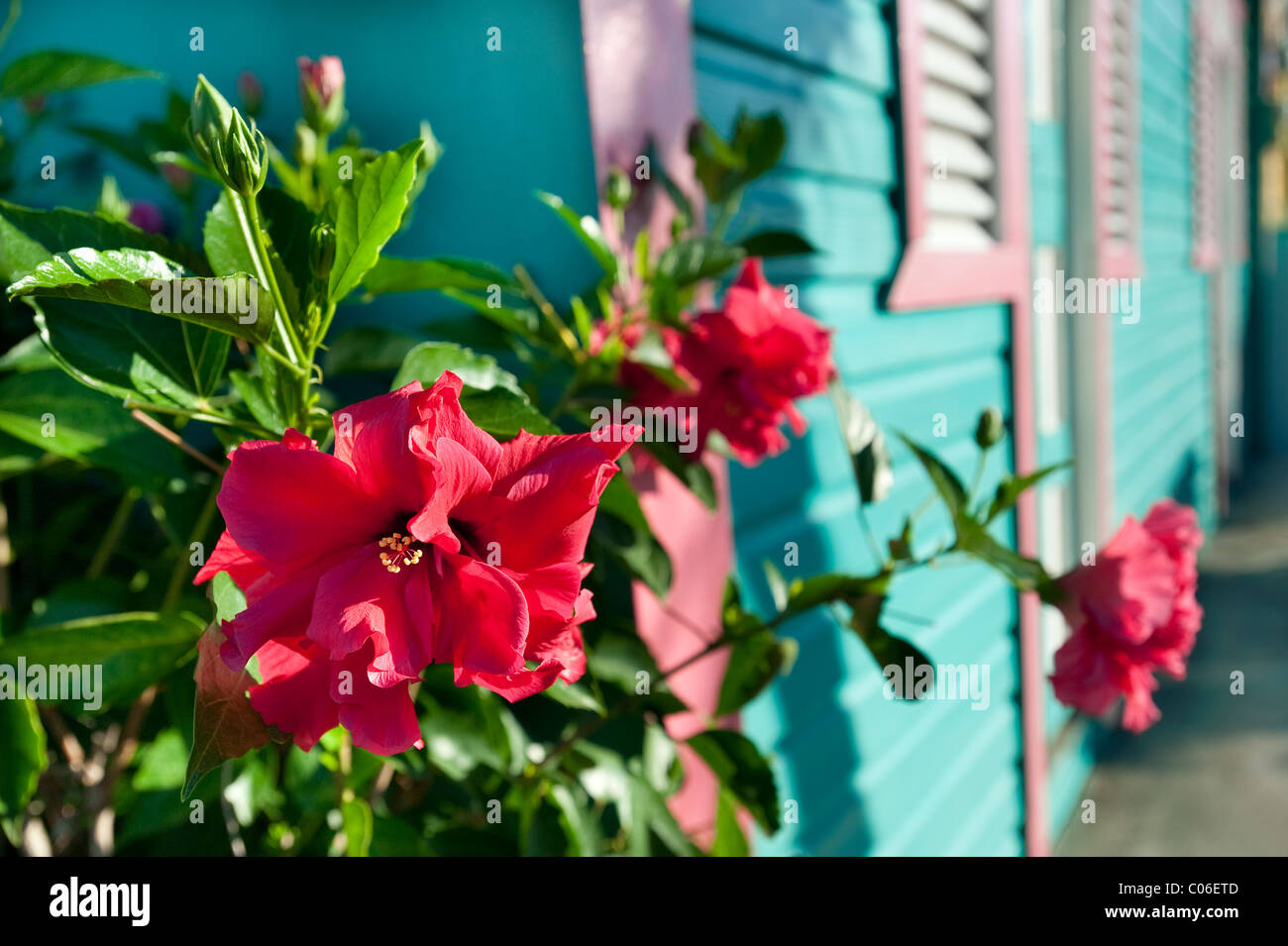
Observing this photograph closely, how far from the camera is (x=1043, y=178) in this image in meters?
2.73

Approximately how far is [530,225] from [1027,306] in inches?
63.2

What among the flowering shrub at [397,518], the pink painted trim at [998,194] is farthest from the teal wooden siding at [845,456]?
the flowering shrub at [397,518]

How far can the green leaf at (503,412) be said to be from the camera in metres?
0.61

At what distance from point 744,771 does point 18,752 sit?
0.60 meters

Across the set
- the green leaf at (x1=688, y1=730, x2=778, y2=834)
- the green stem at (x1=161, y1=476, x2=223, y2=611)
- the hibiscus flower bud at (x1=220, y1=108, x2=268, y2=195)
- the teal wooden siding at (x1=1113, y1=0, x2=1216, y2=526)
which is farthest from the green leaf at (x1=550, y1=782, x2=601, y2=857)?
the teal wooden siding at (x1=1113, y1=0, x2=1216, y2=526)

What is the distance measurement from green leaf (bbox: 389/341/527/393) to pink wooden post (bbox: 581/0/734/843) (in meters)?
0.31

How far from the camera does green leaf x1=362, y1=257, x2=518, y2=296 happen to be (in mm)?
717

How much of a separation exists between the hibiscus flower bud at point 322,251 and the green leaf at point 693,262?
41 cm

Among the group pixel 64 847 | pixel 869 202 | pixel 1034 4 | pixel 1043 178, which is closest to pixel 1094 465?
pixel 1043 178

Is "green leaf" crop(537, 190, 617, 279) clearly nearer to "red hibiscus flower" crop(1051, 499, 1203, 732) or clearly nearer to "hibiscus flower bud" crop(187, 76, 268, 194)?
"hibiscus flower bud" crop(187, 76, 268, 194)

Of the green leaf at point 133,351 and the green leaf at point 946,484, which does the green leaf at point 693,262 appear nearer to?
the green leaf at point 946,484
